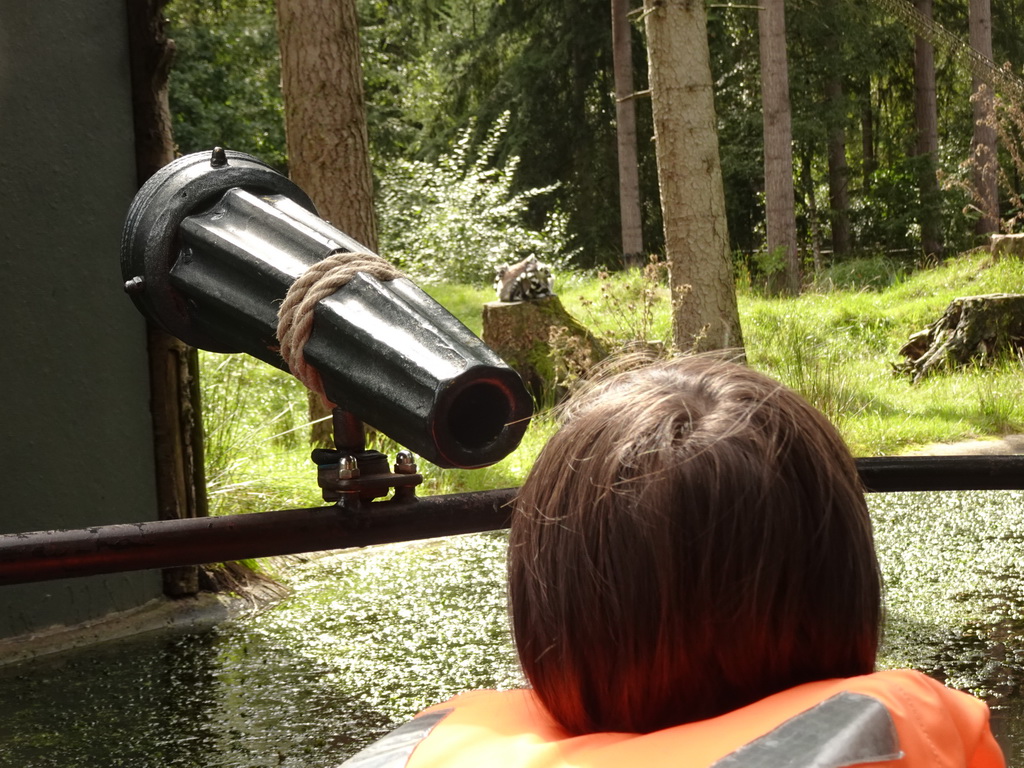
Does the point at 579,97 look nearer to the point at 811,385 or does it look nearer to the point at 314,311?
the point at 811,385

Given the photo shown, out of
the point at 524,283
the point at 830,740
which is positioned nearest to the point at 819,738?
the point at 830,740

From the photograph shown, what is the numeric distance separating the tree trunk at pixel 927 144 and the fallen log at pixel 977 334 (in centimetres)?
1014

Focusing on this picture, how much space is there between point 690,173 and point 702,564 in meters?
7.40

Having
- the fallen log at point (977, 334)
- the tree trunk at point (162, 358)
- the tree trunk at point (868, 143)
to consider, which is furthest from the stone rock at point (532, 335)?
the tree trunk at point (868, 143)

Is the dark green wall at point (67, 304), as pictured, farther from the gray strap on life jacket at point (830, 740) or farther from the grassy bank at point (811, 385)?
the gray strap on life jacket at point (830, 740)

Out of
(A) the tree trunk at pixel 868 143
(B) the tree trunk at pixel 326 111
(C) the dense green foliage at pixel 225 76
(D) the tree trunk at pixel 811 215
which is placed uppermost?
(C) the dense green foliage at pixel 225 76

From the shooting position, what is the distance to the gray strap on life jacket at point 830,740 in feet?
2.11

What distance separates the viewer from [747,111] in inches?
826

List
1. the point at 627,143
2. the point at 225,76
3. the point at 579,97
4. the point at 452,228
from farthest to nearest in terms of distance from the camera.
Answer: the point at 579,97 → the point at 225,76 → the point at 627,143 → the point at 452,228

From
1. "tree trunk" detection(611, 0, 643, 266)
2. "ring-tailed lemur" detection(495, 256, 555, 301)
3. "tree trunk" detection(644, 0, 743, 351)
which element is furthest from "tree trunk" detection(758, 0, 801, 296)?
"ring-tailed lemur" detection(495, 256, 555, 301)

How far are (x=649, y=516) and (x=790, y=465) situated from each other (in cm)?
11

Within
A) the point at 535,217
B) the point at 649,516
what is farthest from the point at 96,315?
the point at 535,217

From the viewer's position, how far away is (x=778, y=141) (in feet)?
47.1

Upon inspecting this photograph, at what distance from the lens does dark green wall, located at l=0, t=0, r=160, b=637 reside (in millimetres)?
2689
